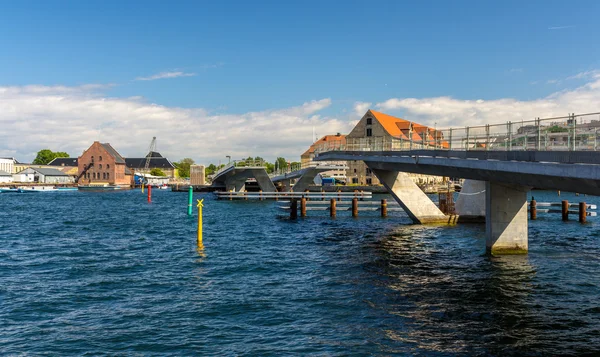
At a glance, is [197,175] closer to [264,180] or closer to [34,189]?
[34,189]

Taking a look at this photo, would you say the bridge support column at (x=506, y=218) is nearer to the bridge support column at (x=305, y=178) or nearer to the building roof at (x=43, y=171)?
the bridge support column at (x=305, y=178)

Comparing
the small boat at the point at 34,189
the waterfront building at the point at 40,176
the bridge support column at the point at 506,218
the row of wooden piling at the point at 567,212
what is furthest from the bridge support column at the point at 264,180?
the waterfront building at the point at 40,176

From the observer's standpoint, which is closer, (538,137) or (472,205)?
(538,137)

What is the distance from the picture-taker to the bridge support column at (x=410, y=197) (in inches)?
1875

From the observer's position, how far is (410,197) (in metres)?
48.4

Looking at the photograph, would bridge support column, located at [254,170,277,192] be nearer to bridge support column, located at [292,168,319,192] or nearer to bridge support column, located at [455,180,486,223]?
bridge support column, located at [292,168,319,192]

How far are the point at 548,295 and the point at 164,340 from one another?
46.5 ft

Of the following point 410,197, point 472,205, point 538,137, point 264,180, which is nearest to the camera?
point 538,137

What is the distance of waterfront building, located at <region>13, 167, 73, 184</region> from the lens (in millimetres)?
183125

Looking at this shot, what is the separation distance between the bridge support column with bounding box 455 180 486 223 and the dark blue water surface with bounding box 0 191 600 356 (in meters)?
9.52

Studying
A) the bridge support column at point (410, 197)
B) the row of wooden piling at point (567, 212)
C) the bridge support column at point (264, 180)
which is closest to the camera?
the bridge support column at point (410, 197)

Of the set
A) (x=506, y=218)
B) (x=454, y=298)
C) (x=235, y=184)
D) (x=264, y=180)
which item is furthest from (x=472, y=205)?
(x=235, y=184)

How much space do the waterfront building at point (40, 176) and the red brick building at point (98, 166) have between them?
44.6ft

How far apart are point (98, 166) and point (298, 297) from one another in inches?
6730
